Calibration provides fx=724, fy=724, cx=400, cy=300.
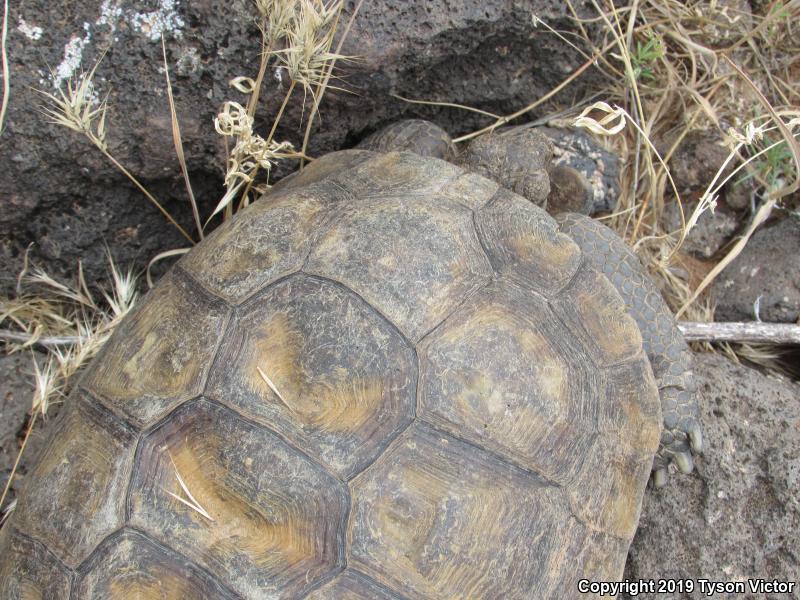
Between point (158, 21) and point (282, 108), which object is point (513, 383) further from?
point (158, 21)

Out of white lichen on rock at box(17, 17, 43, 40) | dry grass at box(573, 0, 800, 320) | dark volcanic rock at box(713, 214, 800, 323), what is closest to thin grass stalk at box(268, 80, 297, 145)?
white lichen on rock at box(17, 17, 43, 40)

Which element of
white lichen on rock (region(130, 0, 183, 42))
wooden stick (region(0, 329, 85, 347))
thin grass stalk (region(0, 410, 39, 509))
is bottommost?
thin grass stalk (region(0, 410, 39, 509))

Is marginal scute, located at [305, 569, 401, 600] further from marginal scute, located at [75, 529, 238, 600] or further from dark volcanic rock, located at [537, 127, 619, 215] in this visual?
dark volcanic rock, located at [537, 127, 619, 215]

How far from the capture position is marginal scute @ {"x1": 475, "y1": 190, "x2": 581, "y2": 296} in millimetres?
1718

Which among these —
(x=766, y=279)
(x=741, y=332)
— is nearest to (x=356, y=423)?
(x=741, y=332)

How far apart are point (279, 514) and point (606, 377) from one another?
83 centimetres

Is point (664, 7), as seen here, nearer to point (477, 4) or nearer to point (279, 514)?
point (477, 4)

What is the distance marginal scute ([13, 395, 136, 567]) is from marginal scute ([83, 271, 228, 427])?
6 cm

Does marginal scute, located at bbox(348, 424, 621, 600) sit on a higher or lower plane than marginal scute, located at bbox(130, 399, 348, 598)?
lower

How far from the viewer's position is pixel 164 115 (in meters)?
1.92

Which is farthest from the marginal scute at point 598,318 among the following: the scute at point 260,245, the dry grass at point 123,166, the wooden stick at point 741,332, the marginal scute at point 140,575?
the marginal scute at point 140,575

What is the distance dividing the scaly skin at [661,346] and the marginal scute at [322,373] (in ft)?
2.41

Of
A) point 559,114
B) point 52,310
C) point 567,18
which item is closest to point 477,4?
point 567,18

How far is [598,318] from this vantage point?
1767 mm
